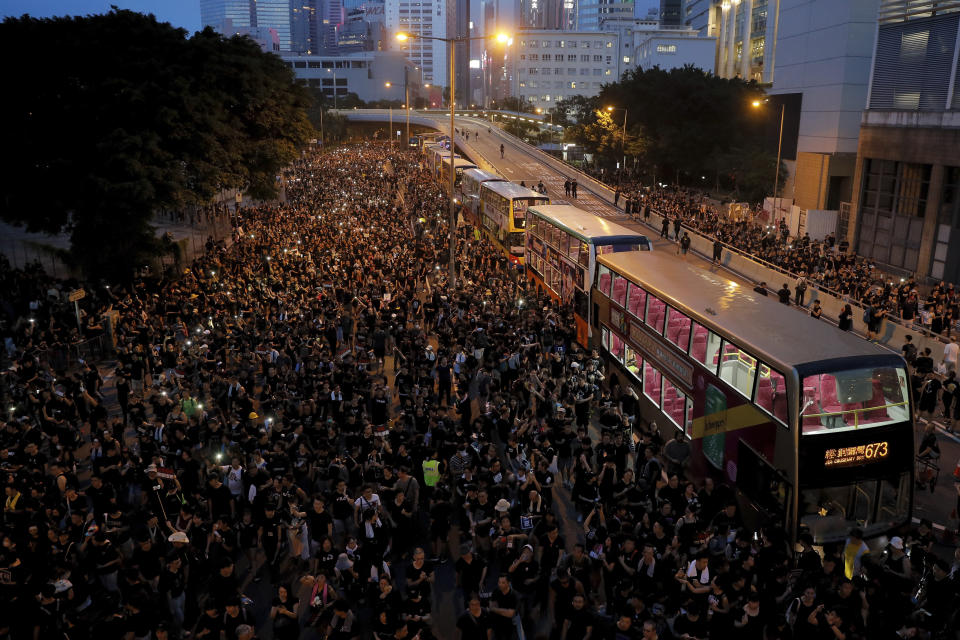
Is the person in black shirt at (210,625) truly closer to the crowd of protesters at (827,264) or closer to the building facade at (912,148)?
the crowd of protesters at (827,264)

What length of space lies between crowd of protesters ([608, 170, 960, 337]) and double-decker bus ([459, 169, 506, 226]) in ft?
32.2

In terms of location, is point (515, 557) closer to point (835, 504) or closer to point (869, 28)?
point (835, 504)

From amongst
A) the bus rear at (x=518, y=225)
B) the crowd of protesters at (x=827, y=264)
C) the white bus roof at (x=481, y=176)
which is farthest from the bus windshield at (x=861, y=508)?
the white bus roof at (x=481, y=176)

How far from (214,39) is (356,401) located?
85.0 feet

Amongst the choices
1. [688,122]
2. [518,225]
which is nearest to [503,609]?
[518,225]

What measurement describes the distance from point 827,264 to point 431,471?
22815 millimetres

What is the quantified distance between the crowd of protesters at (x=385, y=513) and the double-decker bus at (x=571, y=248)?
242cm

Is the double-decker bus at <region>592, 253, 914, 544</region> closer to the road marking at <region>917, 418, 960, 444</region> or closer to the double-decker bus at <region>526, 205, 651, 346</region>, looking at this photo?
the road marking at <region>917, 418, 960, 444</region>

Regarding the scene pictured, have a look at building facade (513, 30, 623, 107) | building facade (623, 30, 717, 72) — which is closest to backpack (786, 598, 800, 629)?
building facade (623, 30, 717, 72)

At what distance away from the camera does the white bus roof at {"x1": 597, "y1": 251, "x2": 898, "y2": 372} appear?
10117 mm

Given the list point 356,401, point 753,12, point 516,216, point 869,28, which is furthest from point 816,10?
point 753,12

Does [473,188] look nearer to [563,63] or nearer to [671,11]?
[563,63]

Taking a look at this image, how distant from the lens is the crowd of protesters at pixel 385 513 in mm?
8062

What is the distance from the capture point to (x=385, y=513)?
10102 mm
